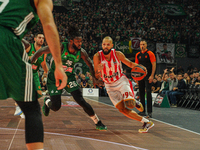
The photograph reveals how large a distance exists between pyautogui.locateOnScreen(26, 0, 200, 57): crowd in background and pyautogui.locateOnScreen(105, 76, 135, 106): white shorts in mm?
14672

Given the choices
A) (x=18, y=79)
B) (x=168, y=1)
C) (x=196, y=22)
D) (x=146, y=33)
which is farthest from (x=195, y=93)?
(x=168, y=1)

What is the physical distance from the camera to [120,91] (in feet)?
14.8

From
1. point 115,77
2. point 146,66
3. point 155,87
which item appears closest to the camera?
point 115,77

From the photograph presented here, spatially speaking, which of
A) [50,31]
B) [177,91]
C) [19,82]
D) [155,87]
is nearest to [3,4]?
[50,31]

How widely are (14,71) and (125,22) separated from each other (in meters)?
22.7

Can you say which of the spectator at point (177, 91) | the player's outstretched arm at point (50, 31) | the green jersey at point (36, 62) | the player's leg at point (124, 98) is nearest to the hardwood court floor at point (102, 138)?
the player's leg at point (124, 98)

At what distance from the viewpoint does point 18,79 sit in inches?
59.2

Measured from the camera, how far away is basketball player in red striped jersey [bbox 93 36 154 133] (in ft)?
14.6

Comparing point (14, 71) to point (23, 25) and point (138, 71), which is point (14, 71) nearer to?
point (23, 25)

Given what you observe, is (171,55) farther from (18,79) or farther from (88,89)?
(18,79)

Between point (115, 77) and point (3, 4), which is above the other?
point (3, 4)

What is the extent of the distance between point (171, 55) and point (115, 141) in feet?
52.9

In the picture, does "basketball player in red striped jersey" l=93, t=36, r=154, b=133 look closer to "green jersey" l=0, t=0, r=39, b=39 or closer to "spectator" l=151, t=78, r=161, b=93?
"green jersey" l=0, t=0, r=39, b=39

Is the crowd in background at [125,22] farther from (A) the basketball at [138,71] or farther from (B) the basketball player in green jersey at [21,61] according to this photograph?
(B) the basketball player in green jersey at [21,61]
